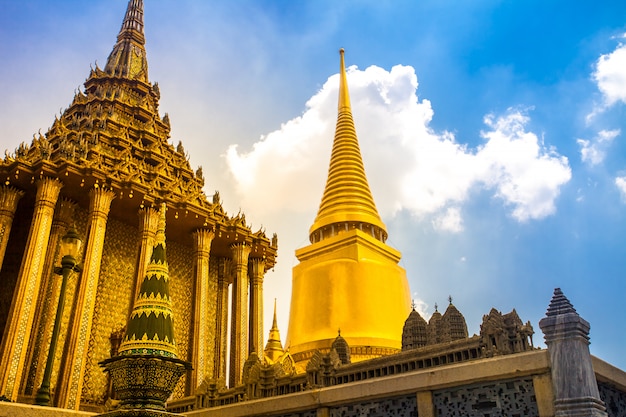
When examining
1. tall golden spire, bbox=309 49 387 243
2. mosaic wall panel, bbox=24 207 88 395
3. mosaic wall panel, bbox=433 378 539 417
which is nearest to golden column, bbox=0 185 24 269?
mosaic wall panel, bbox=24 207 88 395

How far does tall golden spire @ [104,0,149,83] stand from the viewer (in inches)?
1171

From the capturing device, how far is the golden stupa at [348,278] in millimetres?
28453

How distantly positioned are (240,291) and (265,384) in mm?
10886

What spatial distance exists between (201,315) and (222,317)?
3.26m

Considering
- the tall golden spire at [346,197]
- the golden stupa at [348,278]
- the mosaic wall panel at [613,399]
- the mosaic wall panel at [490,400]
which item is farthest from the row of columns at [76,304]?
the mosaic wall panel at [613,399]

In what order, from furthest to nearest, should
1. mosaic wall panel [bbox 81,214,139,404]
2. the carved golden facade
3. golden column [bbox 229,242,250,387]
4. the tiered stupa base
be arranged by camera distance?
golden column [bbox 229,242,250,387]
mosaic wall panel [bbox 81,214,139,404]
the carved golden facade
the tiered stupa base

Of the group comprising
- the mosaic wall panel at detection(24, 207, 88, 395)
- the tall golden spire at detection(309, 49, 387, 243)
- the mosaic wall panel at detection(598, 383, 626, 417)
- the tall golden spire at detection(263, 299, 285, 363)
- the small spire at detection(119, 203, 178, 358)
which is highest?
the tall golden spire at detection(309, 49, 387, 243)

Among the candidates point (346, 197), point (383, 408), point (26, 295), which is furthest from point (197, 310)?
point (346, 197)

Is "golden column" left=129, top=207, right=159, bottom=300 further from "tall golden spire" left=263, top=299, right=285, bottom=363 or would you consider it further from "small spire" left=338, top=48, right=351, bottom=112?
"small spire" left=338, top=48, right=351, bottom=112

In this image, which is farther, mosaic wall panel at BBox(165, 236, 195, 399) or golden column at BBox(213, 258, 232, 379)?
golden column at BBox(213, 258, 232, 379)

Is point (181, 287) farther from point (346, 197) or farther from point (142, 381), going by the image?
point (142, 381)

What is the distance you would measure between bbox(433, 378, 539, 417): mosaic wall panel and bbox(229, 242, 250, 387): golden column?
47.3 ft

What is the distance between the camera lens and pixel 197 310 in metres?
21.4

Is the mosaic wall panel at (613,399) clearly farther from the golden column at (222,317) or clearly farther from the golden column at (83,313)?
the golden column at (222,317)
